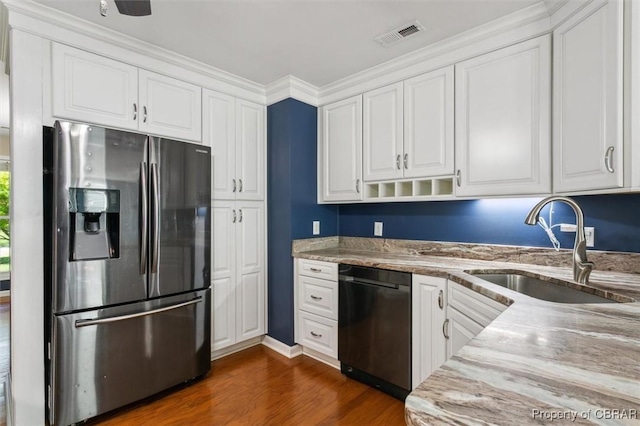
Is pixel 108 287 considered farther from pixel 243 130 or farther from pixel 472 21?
pixel 472 21

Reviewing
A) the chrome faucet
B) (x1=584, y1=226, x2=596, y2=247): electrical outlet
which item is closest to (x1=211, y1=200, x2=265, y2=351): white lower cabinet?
the chrome faucet

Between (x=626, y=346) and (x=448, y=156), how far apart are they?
1.65m

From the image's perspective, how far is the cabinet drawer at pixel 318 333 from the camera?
2.59 meters

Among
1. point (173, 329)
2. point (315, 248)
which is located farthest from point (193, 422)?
point (315, 248)

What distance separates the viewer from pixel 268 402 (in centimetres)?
214

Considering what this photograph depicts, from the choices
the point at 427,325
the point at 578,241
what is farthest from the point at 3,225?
the point at 578,241

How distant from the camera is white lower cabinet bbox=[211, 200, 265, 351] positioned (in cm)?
271

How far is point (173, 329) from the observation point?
2.20 m

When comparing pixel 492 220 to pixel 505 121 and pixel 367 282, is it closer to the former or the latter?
pixel 505 121

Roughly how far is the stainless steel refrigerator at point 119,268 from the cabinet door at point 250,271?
0.51 m

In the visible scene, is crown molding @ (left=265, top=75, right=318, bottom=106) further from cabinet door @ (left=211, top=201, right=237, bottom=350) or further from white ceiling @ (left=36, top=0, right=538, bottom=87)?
cabinet door @ (left=211, top=201, right=237, bottom=350)

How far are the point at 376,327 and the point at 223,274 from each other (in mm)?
1339

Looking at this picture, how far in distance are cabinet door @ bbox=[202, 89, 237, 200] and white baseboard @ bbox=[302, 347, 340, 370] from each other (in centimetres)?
152

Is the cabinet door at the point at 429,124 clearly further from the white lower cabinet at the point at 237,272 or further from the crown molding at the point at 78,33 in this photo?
the crown molding at the point at 78,33
